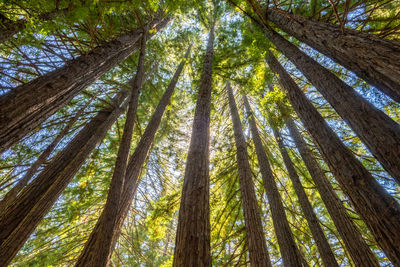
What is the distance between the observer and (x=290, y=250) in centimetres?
414

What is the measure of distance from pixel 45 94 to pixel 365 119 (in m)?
4.69

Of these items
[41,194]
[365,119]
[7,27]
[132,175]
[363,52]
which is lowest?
[41,194]

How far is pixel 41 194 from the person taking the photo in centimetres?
402

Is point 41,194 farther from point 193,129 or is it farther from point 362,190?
point 362,190

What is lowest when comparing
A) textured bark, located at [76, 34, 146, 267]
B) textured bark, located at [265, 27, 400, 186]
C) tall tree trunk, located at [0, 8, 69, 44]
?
textured bark, located at [76, 34, 146, 267]

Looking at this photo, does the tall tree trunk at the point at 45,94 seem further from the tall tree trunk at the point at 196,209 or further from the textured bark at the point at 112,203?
the tall tree trunk at the point at 196,209

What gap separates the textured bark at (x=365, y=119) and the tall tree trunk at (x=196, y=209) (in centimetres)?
210

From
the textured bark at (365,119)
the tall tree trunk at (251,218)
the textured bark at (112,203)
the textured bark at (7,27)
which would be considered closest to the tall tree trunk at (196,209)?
the textured bark at (112,203)

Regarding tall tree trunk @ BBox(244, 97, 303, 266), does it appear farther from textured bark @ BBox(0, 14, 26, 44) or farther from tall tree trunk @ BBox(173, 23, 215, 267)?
textured bark @ BBox(0, 14, 26, 44)

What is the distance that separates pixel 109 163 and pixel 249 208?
196 inches

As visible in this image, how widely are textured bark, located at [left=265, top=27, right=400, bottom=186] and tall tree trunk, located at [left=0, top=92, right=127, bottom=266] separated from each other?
19.4ft

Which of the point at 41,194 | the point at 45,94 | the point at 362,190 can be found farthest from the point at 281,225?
the point at 41,194

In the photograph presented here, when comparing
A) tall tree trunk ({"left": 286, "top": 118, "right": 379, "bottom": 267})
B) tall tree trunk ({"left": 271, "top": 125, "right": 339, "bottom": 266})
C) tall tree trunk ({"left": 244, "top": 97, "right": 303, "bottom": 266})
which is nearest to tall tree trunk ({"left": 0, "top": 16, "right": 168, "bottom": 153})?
tall tree trunk ({"left": 244, "top": 97, "right": 303, "bottom": 266})

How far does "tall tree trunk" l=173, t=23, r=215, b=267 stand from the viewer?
148 cm
